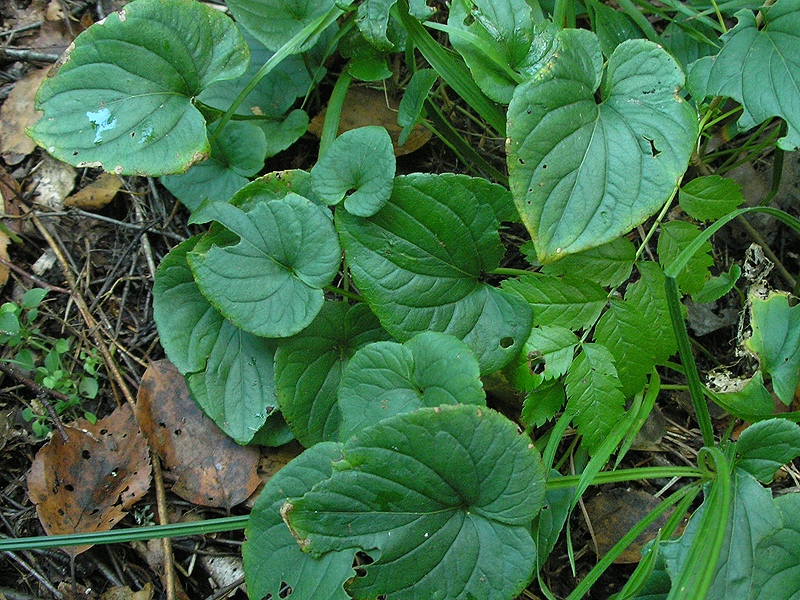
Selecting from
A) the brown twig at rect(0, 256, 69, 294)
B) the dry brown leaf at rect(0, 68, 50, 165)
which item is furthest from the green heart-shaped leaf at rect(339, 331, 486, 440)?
the dry brown leaf at rect(0, 68, 50, 165)

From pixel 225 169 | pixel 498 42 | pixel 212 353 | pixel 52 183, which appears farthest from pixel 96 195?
pixel 498 42

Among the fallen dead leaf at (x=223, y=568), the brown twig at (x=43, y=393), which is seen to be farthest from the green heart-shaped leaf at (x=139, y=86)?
the fallen dead leaf at (x=223, y=568)

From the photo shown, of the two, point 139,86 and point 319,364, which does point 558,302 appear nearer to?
point 319,364

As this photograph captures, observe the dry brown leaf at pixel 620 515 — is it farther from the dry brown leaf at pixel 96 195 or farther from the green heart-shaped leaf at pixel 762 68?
the dry brown leaf at pixel 96 195

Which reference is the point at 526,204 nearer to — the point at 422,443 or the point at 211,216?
the point at 422,443

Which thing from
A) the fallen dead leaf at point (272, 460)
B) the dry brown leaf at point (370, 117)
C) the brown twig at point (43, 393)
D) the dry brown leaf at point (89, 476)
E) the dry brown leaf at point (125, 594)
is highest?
the dry brown leaf at point (370, 117)

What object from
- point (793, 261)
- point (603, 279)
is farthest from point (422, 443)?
point (793, 261)

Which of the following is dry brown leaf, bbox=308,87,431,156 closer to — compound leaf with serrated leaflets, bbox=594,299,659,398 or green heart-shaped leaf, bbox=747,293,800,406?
compound leaf with serrated leaflets, bbox=594,299,659,398
